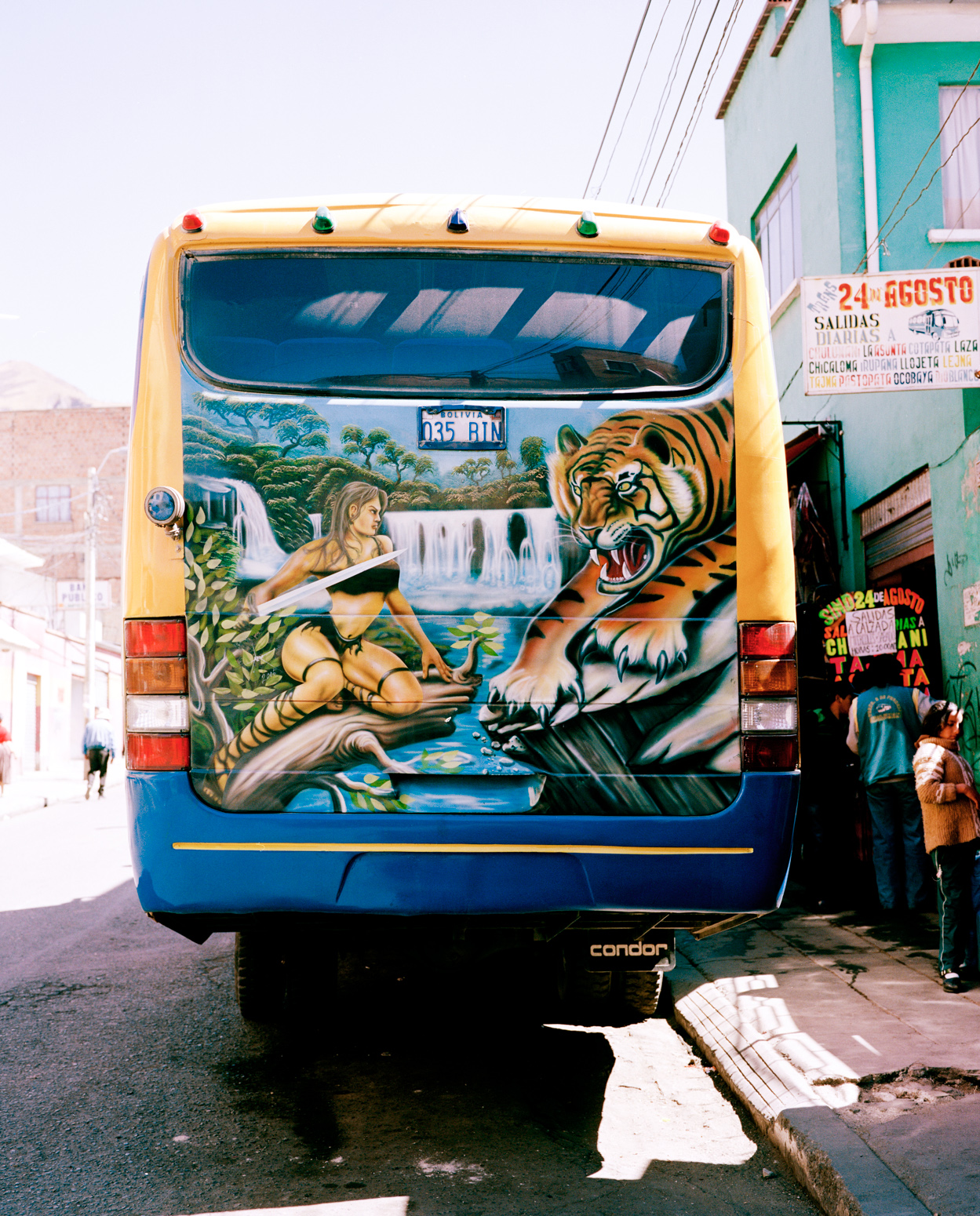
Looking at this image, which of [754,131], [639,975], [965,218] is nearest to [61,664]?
[754,131]

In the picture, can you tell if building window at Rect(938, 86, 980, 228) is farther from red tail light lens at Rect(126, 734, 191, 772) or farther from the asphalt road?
red tail light lens at Rect(126, 734, 191, 772)

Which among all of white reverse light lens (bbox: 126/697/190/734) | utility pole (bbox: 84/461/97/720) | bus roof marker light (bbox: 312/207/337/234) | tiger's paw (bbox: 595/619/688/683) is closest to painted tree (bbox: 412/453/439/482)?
tiger's paw (bbox: 595/619/688/683)

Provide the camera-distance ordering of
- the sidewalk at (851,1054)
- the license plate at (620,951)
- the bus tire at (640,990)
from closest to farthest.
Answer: the sidewalk at (851,1054)
the license plate at (620,951)
the bus tire at (640,990)

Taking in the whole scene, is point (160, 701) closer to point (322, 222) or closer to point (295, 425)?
point (295, 425)

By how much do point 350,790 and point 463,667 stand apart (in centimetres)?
55

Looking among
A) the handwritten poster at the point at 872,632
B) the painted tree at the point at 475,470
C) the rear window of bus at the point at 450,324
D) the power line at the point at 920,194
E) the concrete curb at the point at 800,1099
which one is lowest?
the concrete curb at the point at 800,1099

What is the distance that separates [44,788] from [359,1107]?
2199cm

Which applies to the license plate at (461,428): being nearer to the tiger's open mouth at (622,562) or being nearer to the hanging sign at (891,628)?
the tiger's open mouth at (622,562)

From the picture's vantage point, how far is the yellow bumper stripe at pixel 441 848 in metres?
3.63

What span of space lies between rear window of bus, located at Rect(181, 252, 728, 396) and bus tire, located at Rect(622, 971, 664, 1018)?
2.65m

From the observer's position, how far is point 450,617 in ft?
12.3

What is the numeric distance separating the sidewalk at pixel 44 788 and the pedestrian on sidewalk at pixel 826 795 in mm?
12029

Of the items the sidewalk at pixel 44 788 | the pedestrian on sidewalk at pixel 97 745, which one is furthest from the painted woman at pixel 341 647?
the pedestrian on sidewalk at pixel 97 745

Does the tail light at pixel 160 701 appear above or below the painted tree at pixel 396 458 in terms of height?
below
